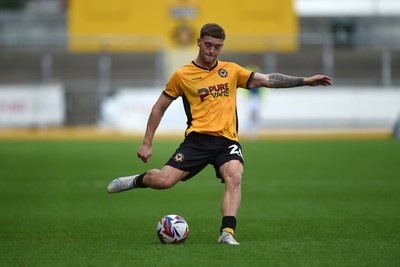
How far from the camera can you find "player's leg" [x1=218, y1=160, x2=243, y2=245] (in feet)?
29.3

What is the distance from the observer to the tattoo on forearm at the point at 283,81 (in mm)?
9406

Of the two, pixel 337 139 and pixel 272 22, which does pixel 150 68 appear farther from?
pixel 337 139

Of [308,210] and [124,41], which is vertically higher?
[124,41]

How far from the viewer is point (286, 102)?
1305 inches

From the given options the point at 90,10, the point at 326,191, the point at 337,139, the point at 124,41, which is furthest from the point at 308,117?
the point at 326,191

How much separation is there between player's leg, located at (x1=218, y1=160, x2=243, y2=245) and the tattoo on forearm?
0.97m

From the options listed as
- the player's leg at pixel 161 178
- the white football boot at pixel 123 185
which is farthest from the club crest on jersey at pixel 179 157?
the white football boot at pixel 123 185

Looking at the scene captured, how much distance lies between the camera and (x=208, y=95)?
30.6ft

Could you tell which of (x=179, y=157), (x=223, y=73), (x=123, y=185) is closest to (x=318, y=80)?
(x=223, y=73)

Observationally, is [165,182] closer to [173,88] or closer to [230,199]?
[230,199]

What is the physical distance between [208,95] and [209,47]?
529mm

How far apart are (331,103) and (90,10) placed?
15.4m

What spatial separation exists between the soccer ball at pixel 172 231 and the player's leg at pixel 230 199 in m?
0.41

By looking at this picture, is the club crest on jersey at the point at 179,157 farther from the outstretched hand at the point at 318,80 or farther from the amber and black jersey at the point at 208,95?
the outstretched hand at the point at 318,80
